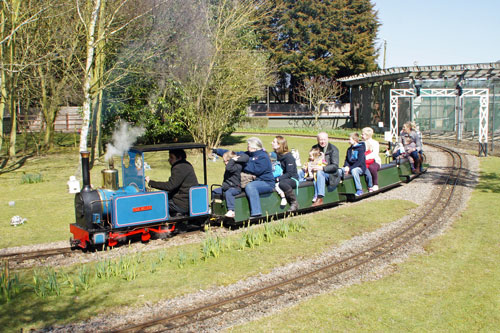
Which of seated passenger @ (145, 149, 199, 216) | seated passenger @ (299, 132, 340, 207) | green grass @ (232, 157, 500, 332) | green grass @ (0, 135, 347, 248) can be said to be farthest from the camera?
seated passenger @ (299, 132, 340, 207)

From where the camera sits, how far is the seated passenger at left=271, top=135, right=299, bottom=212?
1016 cm

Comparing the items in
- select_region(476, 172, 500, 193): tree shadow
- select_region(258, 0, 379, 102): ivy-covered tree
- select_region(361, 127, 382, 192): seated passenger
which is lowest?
select_region(476, 172, 500, 193): tree shadow

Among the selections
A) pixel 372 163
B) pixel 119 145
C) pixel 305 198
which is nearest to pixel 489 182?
pixel 372 163

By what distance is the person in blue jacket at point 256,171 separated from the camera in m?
9.55

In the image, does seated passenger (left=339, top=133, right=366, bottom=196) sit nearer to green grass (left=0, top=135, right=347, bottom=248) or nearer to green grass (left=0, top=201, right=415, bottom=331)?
green grass (left=0, top=201, right=415, bottom=331)

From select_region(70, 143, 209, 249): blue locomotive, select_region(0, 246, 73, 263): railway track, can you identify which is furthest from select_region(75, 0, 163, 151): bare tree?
select_region(0, 246, 73, 263): railway track

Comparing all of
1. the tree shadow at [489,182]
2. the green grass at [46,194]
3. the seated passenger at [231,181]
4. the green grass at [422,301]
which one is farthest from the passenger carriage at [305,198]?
the green grass at [422,301]

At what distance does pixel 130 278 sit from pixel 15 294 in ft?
4.87

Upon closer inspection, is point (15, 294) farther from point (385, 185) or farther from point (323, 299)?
point (385, 185)

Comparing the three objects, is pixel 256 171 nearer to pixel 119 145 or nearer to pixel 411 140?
pixel 119 145

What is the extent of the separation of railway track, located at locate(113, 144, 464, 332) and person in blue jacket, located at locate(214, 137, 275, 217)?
2413mm

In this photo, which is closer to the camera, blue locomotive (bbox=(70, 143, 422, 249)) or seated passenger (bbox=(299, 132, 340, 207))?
blue locomotive (bbox=(70, 143, 422, 249))

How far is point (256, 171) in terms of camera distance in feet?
31.8

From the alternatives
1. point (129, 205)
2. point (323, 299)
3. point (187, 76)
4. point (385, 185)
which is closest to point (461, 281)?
point (323, 299)
